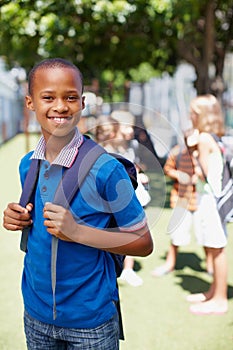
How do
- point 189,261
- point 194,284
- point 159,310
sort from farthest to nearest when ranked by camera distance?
point 189,261 → point 194,284 → point 159,310

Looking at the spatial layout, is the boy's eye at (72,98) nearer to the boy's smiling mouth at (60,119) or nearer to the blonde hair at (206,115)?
the boy's smiling mouth at (60,119)

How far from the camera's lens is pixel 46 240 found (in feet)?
4.94

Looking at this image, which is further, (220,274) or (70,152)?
(220,274)

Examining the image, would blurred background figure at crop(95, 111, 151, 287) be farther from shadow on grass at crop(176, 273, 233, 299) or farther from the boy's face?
shadow on grass at crop(176, 273, 233, 299)

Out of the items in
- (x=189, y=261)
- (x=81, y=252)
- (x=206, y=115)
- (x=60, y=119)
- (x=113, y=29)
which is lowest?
(x=189, y=261)

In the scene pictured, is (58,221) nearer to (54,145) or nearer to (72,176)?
(72,176)

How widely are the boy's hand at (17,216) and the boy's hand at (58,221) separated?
0.52 feet

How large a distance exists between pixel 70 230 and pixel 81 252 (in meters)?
0.16

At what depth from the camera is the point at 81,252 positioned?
1514mm

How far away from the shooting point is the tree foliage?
9.10 meters

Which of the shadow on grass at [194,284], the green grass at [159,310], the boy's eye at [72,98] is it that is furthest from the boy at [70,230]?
the shadow on grass at [194,284]

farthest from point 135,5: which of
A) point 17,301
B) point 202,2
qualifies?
point 17,301

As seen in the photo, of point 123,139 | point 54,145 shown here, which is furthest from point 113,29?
point 54,145

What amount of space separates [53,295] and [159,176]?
513 mm
